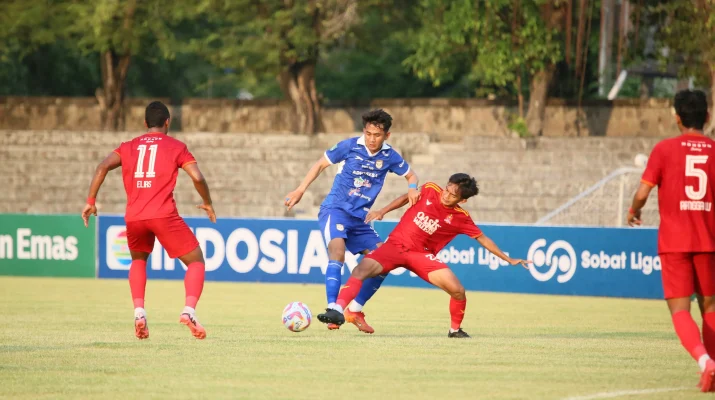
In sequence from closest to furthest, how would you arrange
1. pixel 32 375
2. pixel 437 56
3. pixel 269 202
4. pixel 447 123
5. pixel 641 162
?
pixel 32 375, pixel 641 162, pixel 269 202, pixel 437 56, pixel 447 123

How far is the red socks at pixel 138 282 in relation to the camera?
11.3 meters

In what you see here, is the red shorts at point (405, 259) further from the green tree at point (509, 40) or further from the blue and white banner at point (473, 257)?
the green tree at point (509, 40)

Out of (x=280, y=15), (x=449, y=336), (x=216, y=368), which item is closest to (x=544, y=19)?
(x=280, y=15)

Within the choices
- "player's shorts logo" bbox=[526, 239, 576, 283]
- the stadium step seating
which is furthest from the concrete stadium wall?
"player's shorts logo" bbox=[526, 239, 576, 283]

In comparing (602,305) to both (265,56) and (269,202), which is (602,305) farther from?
(265,56)

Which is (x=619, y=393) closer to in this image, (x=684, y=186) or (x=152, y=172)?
(x=684, y=186)

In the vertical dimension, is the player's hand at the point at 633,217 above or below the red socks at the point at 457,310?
above

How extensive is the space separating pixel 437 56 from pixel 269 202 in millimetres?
6528

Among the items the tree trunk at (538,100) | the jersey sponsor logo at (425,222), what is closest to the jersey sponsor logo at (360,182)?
the jersey sponsor logo at (425,222)

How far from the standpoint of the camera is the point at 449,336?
12281 mm

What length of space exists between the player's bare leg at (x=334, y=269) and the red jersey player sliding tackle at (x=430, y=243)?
0.46m

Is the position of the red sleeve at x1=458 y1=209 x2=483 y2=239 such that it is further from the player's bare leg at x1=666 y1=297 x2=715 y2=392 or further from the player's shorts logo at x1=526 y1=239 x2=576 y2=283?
the player's shorts logo at x1=526 y1=239 x2=576 y2=283

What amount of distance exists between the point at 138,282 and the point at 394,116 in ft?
81.0

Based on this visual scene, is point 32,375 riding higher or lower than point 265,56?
lower
